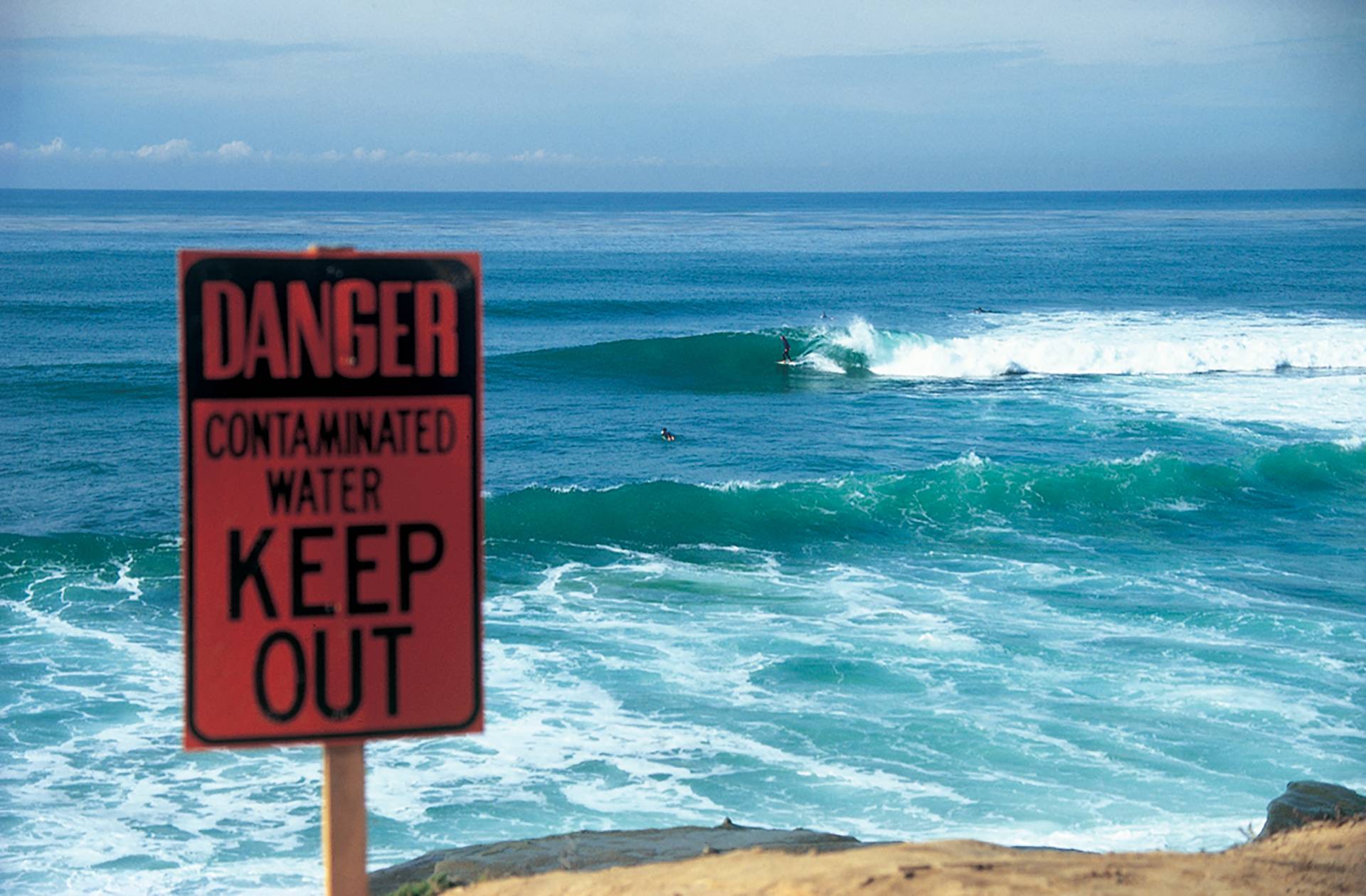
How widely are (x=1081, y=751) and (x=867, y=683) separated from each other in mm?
1984

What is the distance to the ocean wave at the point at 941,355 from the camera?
29844 mm

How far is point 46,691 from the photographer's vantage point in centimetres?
1040

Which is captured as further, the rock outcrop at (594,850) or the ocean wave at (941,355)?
the ocean wave at (941,355)

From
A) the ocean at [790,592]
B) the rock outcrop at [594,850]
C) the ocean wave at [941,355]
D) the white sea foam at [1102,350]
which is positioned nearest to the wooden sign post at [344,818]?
the rock outcrop at [594,850]

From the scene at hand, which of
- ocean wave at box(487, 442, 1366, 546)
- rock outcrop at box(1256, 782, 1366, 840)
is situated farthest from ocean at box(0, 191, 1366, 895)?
rock outcrop at box(1256, 782, 1366, 840)

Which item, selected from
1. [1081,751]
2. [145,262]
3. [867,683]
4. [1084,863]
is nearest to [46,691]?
[867,683]

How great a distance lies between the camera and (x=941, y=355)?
3147 cm

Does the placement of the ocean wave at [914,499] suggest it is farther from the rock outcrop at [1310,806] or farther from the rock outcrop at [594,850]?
the rock outcrop at [594,850]

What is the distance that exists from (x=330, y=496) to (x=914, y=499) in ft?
51.9

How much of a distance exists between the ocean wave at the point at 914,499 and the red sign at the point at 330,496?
530 inches

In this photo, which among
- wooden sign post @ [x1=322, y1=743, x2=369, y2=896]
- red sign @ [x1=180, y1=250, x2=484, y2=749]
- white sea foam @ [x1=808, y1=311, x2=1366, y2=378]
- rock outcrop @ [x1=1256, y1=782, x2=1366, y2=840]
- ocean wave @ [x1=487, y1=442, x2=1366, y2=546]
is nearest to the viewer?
red sign @ [x1=180, y1=250, x2=484, y2=749]

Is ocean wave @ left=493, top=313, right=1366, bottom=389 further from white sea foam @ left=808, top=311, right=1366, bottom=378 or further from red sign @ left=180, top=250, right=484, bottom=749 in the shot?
red sign @ left=180, top=250, right=484, bottom=749

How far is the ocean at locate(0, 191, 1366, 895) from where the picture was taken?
8.31 m

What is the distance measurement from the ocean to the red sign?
5.36 m
